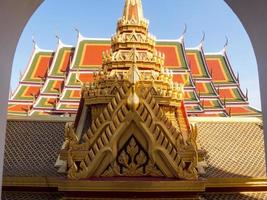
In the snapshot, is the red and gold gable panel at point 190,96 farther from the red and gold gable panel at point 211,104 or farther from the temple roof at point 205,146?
the temple roof at point 205,146

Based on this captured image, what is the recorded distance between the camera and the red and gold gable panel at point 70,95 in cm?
1449

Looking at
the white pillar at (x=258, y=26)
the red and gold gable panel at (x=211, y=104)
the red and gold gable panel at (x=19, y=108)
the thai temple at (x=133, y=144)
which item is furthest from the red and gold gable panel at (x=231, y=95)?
the white pillar at (x=258, y=26)

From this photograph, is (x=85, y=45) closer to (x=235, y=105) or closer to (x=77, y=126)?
(x=235, y=105)

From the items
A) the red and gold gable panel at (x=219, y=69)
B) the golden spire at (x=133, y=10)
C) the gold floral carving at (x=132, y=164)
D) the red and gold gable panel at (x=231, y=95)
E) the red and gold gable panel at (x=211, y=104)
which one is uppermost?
the red and gold gable panel at (x=219, y=69)

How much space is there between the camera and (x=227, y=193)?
535cm

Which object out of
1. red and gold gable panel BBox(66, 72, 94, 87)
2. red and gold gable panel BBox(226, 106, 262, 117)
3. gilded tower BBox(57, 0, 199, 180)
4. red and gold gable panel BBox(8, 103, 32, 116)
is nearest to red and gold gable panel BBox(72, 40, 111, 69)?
red and gold gable panel BBox(66, 72, 94, 87)

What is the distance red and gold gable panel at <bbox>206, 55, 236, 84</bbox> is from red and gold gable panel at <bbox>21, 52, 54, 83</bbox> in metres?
7.31

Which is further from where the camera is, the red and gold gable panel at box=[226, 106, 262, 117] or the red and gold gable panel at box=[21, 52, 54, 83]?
the red and gold gable panel at box=[21, 52, 54, 83]

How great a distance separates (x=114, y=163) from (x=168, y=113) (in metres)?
1.82

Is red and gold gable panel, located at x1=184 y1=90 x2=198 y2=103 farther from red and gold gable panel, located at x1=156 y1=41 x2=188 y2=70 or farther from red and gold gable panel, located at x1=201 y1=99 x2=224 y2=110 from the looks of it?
red and gold gable panel, located at x1=156 y1=41 x2=188 y2=70

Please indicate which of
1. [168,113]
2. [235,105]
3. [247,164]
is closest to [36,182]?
[168,113]

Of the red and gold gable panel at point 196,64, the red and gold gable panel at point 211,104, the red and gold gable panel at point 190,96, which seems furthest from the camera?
the red and gold gable panel at point 196,64

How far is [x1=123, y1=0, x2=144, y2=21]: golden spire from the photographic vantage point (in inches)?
305

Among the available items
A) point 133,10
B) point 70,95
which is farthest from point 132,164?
point 70,95
